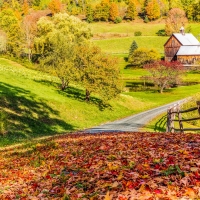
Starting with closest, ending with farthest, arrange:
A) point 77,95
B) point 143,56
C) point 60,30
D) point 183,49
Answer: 1. point 77,95
2. point 60,30
3. point 143,56
4. point 183,49

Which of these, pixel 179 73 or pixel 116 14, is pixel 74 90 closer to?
pixel 179 73

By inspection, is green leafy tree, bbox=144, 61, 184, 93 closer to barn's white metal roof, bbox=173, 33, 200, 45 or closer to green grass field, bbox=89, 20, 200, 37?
barn's white metal roof, bbox=173, 33, 200, 45

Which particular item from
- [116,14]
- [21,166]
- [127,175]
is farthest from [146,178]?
[116,14]

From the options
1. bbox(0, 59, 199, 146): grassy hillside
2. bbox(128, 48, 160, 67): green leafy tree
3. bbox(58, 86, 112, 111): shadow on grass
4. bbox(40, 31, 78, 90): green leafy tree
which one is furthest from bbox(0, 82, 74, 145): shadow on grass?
bbox(128, 48, 160, 67): green leafy tree

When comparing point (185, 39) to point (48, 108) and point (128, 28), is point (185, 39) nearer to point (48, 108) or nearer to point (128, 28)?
point (128, 28)

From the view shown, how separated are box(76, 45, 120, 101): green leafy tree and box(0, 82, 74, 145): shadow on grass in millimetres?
9255

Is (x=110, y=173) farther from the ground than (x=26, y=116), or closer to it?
farther from the ground

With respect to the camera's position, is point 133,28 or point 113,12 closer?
point 133,28

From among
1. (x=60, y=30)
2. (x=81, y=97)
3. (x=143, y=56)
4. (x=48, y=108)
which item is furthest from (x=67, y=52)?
(x=143, y=56)

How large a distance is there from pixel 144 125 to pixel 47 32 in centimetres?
4922

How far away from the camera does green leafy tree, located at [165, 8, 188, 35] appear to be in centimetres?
16588

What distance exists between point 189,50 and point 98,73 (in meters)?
86.1

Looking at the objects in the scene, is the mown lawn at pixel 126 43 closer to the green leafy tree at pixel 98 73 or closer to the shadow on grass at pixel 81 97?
the shadow on grass at pixel 81 97

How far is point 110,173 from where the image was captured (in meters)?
9.57
